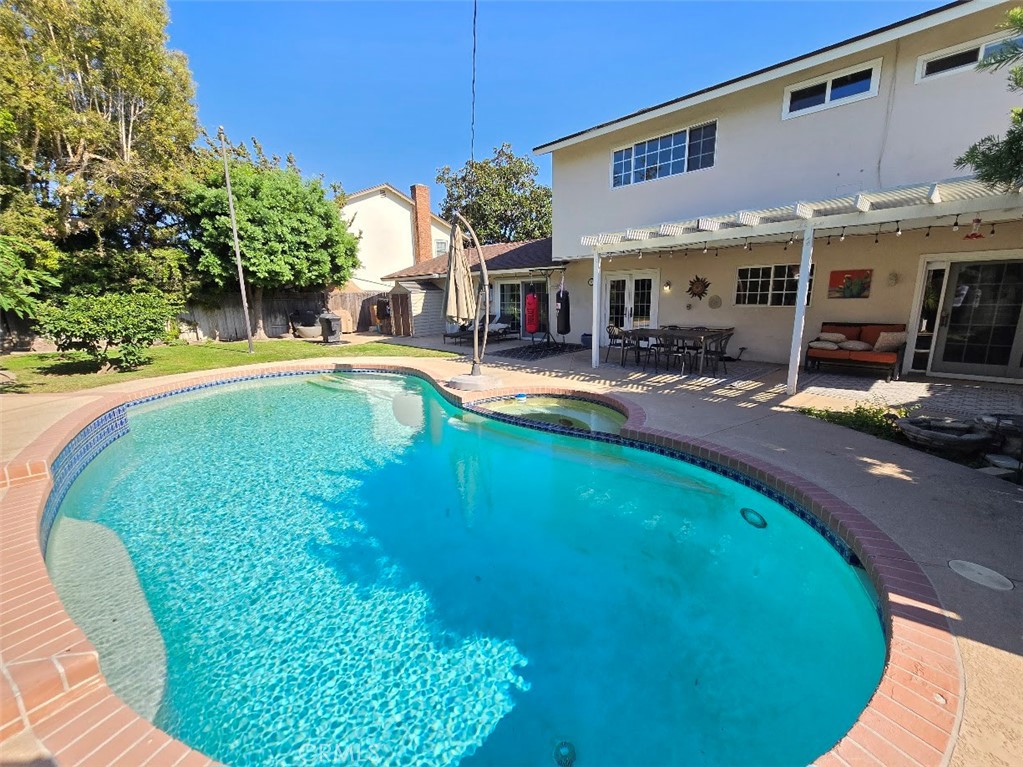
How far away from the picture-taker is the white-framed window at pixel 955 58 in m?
6.64

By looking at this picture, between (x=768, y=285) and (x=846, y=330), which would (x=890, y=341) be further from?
(x=768, y=285)

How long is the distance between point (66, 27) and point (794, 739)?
20.1 meters

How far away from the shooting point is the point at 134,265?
14.2 metres

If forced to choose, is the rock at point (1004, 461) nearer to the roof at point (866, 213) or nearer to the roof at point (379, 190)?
the roof at point (866, 213)

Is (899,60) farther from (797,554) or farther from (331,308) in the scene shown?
(331,308)

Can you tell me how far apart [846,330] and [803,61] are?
17.5 ft

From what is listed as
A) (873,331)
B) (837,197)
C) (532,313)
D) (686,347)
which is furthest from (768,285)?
(532,313)

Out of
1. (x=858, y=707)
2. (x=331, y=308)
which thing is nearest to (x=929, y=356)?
(x=858, y=707)

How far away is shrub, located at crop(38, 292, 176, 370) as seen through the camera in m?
9.19

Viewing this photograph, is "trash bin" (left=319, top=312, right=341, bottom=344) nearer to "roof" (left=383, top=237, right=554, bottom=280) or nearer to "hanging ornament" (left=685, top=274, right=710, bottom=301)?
"roof" (left=383, top=237, right=554, bottom=280)

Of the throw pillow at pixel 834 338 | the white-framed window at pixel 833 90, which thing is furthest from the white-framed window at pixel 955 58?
the throw pillow at pixel 834 338

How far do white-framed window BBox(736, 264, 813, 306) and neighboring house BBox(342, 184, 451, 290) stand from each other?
16911mm

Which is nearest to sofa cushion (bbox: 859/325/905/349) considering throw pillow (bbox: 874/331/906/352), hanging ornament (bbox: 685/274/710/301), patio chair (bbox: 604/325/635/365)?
throw pillow (bbox: 874/331/906/352)

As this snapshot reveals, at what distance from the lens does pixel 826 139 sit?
8219 mm
